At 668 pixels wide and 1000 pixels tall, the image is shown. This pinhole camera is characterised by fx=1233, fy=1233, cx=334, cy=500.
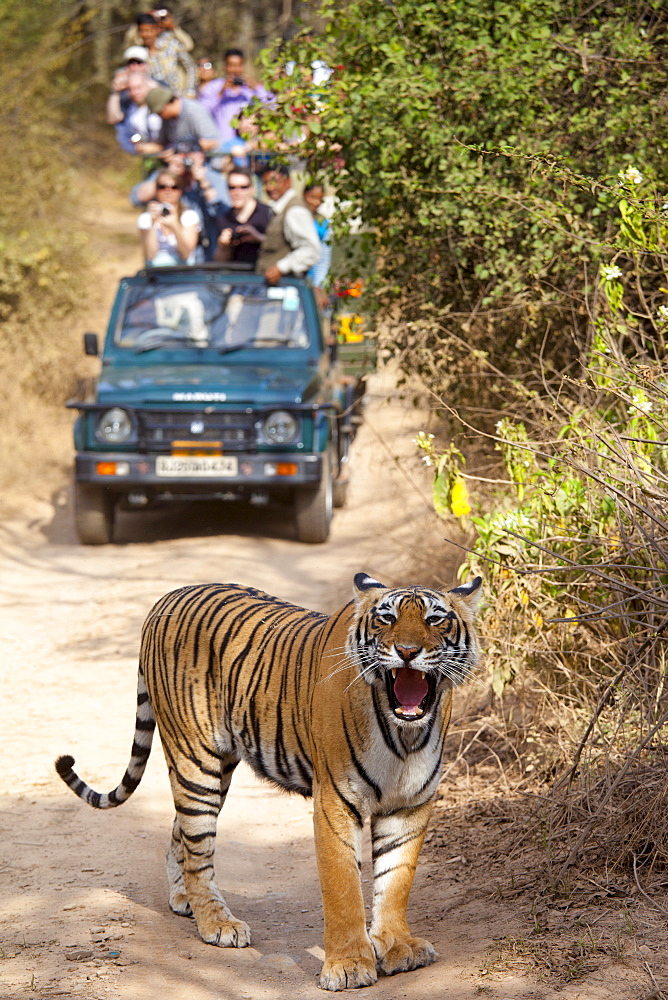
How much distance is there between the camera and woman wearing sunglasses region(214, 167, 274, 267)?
11.3 meters

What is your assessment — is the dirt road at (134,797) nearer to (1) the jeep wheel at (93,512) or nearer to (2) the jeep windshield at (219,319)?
(1) the jeep wheel at (93,512)

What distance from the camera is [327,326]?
11.0 meters

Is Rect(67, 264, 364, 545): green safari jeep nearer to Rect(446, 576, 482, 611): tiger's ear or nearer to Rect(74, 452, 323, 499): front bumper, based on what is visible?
Rect(74, 452, 323, 499): front bumper

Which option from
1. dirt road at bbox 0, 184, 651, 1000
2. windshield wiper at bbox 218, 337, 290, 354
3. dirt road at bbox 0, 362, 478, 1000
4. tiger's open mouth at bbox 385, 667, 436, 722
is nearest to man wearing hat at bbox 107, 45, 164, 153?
windshield wiper at bbox 218, 337, 290, 354

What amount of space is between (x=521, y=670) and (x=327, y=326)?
620 centimetres

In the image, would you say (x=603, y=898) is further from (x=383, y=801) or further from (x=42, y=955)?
(x=42, y=955)

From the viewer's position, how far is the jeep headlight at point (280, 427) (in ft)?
30.9

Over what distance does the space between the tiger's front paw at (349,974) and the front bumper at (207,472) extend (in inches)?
235

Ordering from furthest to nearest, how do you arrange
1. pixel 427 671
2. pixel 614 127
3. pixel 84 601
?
pixel 84 601 < pixel 614 127 < pixel 427 671

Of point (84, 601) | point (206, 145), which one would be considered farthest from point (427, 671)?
point (206, 145)

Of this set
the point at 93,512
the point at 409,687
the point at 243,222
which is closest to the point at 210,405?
the point at 93,512

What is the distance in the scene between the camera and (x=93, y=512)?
31.9ft

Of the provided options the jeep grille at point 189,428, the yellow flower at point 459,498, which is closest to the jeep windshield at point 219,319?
the jeep grille at point 189,428

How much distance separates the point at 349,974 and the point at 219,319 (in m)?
7.48
